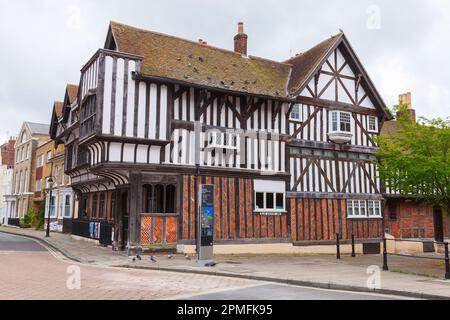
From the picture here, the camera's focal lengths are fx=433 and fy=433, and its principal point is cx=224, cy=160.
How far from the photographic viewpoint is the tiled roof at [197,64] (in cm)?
1823

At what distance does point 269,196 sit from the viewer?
2008cm

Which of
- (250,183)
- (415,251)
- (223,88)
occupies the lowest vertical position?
(415,251)

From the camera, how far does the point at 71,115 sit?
25.8 meters

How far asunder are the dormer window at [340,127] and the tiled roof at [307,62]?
257 centimetres

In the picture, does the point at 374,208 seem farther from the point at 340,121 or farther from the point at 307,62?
the point at 307,62

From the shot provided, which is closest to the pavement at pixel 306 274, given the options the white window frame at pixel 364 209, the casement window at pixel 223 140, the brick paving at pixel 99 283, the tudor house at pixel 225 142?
the brick paving at pixel 99 283

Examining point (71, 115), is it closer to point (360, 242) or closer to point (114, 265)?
point (114, 265)

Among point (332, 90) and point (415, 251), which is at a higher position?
point (332, 90)

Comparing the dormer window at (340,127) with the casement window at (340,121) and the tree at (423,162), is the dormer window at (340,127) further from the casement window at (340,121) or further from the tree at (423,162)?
the tree at (423,162)

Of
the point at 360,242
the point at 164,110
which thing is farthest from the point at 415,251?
the point at 164,110

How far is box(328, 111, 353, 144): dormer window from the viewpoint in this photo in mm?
22031
